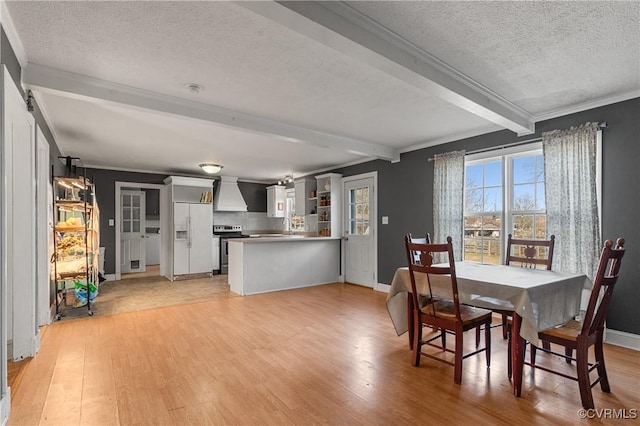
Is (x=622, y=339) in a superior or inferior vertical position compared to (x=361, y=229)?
inferior

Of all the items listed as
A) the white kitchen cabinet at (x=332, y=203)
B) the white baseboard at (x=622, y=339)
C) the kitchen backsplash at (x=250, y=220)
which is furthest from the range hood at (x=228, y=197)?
the white baseboard at (x=622, y=339)

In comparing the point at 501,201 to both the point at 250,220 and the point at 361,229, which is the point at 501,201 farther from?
the point at 250,220

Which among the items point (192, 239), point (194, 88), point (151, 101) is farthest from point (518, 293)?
point (192, 239)

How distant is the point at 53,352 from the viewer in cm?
299

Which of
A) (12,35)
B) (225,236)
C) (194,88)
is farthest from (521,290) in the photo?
(225,236)

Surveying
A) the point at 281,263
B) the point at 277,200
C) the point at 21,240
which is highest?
the point at 277,200

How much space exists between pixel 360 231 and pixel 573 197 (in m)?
3.58

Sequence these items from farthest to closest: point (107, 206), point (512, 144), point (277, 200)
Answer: point (277, 200), point (107, 206), point (512, 144)

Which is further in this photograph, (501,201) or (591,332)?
(501,201)

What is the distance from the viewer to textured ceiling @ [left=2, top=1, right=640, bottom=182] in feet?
6.35

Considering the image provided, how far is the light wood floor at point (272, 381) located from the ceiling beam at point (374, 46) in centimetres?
230

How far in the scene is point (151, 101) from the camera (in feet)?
10.00

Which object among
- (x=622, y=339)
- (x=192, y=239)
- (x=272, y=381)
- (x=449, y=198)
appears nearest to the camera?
(x=272, y=381)

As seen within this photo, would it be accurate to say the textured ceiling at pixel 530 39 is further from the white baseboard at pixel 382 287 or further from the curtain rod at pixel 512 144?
the white baseboard at pixel 382 287
